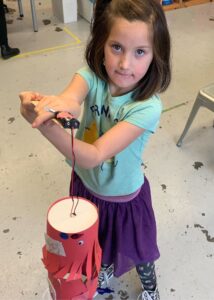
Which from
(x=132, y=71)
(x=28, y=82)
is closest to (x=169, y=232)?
(x=132, y=71)

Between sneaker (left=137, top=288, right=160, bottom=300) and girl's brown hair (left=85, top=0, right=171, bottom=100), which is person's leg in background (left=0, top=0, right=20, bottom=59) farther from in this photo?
sneaker (left=137, top=288, right=160, bottom=300)

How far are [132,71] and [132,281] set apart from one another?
85cm

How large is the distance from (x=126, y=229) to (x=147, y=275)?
256 millimetres

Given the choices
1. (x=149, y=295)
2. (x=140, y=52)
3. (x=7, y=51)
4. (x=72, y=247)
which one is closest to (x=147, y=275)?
(x=149, y=295)

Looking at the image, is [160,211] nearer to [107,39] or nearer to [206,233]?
[206,233]

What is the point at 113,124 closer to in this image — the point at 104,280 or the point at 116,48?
A: the point at 116,48

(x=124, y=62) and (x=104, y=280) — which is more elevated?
(x=124, y=62)

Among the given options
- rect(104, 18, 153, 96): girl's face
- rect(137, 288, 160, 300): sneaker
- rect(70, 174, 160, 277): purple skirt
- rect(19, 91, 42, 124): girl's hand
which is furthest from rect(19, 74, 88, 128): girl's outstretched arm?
rect(137, 288, 160, 300): sneaker

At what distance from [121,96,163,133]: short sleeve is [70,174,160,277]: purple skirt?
0.28 meters

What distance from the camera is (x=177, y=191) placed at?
1.66 meters

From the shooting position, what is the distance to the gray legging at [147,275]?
1138 mm

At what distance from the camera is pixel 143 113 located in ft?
2.63

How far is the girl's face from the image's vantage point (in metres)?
0.74

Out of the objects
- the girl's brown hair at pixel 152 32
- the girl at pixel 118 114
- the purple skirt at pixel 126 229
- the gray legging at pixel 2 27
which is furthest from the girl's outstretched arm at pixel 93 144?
the gray legging at pixel 2 27
